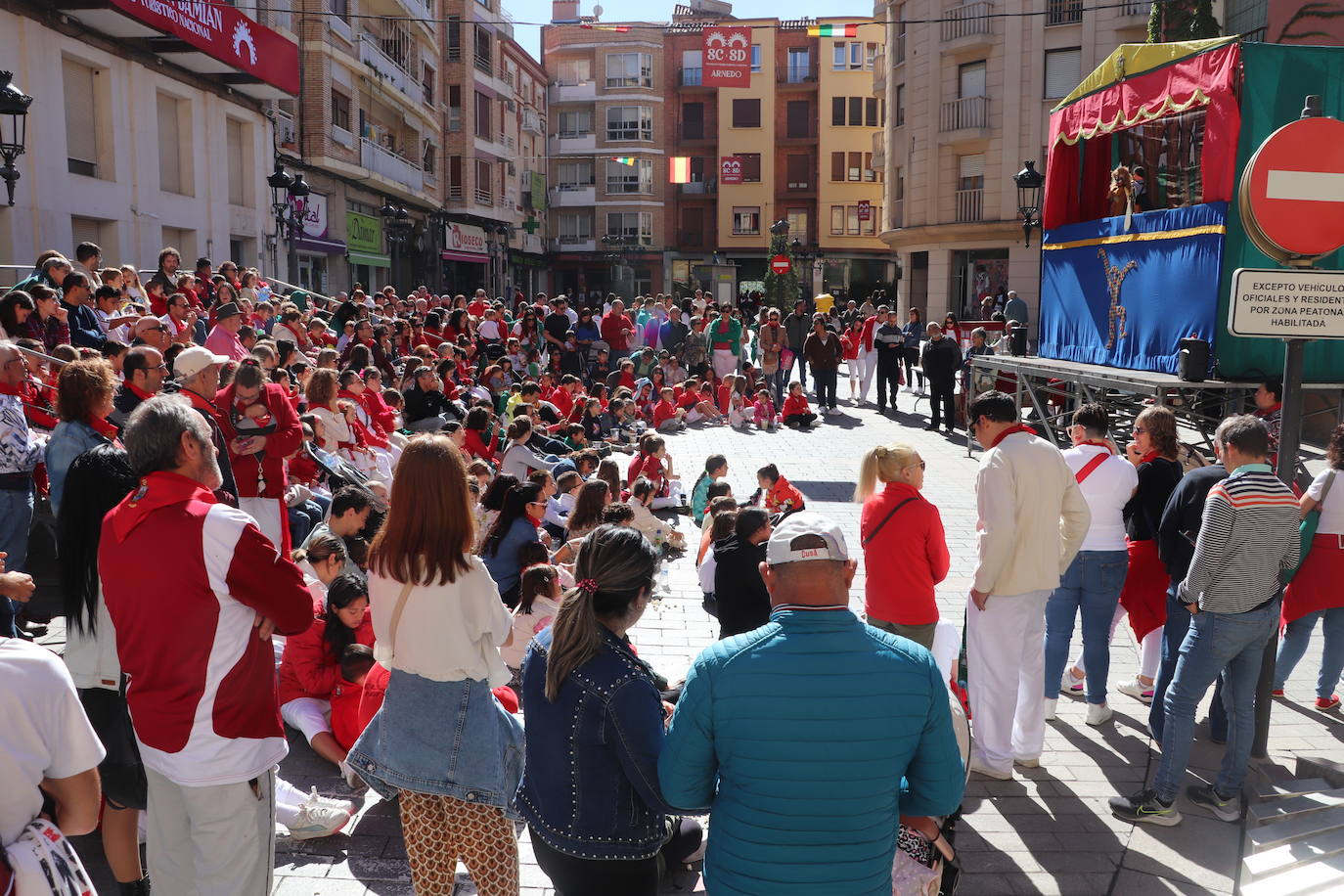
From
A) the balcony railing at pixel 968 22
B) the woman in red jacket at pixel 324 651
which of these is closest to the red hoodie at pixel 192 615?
the woman in red jacket at pixel 324 651

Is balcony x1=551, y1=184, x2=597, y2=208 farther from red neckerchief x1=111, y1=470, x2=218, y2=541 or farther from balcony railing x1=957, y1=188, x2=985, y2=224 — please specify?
red neckerchief x1=111, y1=470, x2=218, y2=541

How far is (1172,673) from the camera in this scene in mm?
5801

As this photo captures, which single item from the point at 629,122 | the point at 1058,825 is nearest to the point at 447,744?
the point at 1058,825

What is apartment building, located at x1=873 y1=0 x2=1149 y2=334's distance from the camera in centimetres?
3409

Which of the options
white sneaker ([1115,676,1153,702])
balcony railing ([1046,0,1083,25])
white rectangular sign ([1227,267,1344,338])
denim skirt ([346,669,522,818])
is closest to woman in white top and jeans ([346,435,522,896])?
denim skirt ([346,669,522,818])

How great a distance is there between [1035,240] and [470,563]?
34.3 meters

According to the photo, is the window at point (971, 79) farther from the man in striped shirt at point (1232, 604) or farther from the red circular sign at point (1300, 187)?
the man in striped shirt at point (1232, 604)

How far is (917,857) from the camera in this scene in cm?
303

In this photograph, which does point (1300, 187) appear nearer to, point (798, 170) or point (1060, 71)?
point (1060, 71)

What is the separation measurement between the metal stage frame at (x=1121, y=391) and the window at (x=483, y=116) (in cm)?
3199

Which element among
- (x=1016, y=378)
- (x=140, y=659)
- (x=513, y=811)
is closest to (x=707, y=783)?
(x=513, y=811)

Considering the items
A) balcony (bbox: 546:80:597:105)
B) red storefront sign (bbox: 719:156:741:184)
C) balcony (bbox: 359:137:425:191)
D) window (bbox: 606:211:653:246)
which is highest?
balcony (bbox: 546:80:597:105)

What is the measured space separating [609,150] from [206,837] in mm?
58626

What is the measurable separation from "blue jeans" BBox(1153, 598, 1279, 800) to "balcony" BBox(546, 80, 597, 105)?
57853 mm
